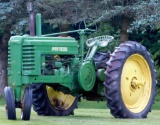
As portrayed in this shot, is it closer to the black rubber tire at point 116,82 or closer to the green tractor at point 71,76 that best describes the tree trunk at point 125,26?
the green tractor at point 71,76

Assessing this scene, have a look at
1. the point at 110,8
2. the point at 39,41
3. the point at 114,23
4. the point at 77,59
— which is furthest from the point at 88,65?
the point at 114,23

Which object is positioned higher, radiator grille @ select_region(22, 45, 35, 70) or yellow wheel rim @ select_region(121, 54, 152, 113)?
radiator grille @ select_region(22, 45, 35, 70)

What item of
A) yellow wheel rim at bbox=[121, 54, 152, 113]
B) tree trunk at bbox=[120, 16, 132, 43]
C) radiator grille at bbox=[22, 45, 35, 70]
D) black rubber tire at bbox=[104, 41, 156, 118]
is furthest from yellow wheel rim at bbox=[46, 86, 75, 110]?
tree trunk at bbox=[120, 16, 132, 43]

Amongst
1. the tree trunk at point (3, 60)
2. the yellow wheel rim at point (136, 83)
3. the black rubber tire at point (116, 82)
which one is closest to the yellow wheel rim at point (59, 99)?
the yellow wheel rim at point (136, 83)

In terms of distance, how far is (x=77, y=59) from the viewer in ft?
44.7

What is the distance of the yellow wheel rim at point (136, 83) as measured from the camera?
45.0 feet

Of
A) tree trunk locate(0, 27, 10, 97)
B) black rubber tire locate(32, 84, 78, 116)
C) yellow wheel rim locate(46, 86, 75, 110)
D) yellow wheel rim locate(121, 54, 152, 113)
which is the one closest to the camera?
yellow wheel rim locate(121, 54, 152, 113)

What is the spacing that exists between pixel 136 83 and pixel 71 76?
1.36 metres

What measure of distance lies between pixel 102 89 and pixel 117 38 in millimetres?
17258

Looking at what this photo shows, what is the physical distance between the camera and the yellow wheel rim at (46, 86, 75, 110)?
14865 mm

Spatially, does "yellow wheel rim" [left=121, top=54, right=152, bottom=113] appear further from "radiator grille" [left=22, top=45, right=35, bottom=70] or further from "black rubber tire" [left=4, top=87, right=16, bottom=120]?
"black rubber tire" [left=4, top=87, right=16, bottom=120]

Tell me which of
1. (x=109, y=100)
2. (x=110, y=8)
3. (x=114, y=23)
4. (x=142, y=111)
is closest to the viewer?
(x=109, y=100)

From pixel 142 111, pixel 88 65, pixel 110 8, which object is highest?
pixel 110 8

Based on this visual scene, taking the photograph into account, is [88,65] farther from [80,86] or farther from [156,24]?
[156,24]
